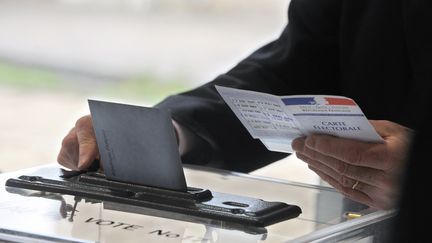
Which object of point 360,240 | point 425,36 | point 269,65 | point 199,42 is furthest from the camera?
point 199,42

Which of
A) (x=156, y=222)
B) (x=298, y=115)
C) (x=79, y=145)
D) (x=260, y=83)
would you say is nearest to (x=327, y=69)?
(x=260, y=83)

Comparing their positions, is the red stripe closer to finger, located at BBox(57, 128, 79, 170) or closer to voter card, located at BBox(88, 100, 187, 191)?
voter card, located at BBox(88, 100, 187, 191)

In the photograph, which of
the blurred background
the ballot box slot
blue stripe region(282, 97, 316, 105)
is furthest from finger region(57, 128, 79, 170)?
the blurred background

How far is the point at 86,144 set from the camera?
4.13 feet

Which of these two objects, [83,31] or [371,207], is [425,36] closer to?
[371,207]

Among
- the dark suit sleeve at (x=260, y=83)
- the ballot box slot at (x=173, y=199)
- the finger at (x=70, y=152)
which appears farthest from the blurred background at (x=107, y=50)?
the ballot box slot at (x=173, y=199)

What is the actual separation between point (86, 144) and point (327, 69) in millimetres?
487

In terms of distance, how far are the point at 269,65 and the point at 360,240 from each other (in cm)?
64

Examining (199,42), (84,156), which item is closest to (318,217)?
(84,156)

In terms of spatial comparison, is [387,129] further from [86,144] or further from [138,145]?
[86,144]

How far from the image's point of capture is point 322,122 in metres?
1.00

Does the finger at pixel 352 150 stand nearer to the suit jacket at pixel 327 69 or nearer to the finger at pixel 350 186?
the finger at pixel 350 186

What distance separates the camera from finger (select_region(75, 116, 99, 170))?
1.22m

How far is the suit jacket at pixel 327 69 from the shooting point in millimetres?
1433
